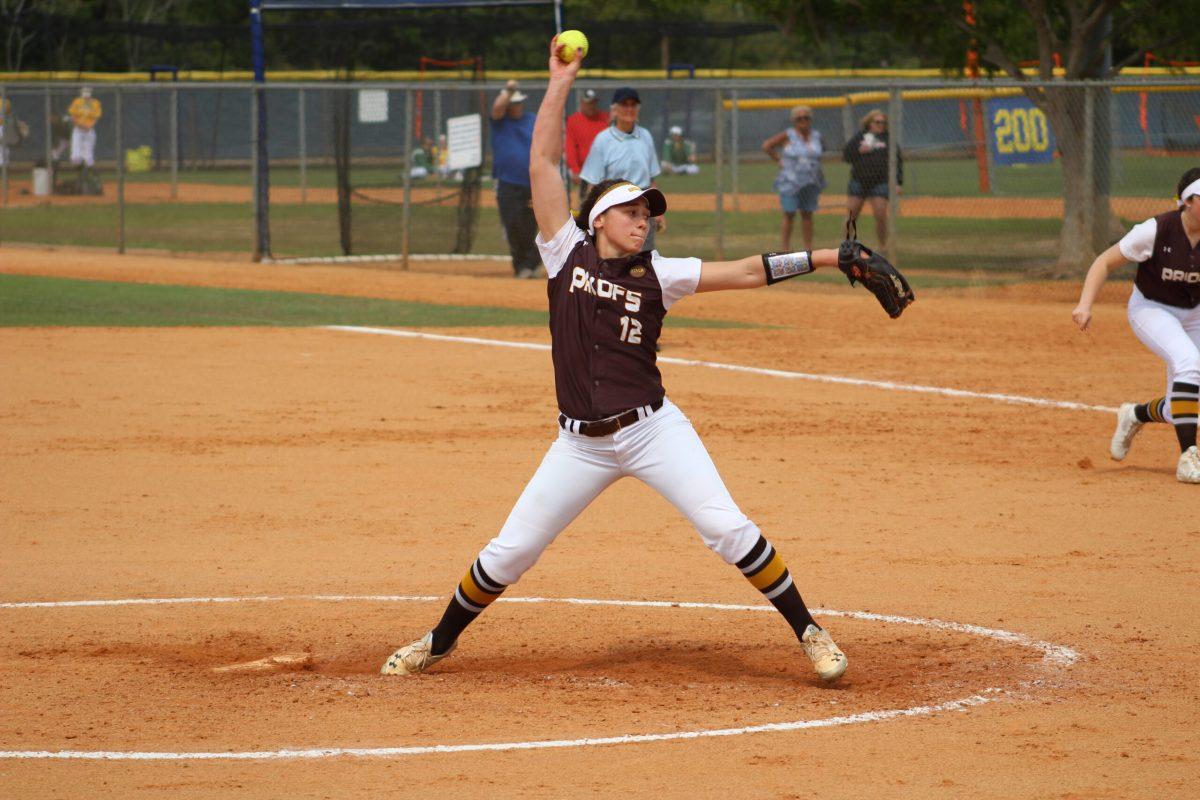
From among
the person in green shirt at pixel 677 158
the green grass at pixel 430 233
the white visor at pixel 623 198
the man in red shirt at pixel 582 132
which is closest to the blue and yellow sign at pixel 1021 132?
the green grass at pixel 430 233

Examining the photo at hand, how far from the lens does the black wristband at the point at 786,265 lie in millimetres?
6113

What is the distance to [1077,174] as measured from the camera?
21.4 m

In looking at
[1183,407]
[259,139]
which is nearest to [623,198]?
[1183,407]

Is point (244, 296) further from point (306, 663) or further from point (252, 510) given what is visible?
point (306, 663)

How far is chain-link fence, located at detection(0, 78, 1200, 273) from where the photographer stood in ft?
73.5

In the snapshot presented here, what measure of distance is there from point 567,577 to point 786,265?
2821 mm

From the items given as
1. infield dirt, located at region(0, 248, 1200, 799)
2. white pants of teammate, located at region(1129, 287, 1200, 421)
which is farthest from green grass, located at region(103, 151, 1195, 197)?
white pants of teammate, located at region(1129, 287, 1200, 421)

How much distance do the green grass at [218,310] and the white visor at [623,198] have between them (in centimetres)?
1186

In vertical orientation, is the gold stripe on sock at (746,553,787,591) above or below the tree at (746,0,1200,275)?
below

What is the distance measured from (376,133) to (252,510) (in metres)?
30.6

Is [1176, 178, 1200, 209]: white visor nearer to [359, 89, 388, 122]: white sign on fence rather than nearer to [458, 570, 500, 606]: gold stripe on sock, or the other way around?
[458, 570, 500, 606]: gold stripe on sock

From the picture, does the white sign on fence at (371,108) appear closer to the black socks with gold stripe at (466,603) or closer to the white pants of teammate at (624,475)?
the black socks with gold stripe at (466,603)

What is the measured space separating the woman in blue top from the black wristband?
55.6 feet

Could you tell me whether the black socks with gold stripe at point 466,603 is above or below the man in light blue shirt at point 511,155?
below
